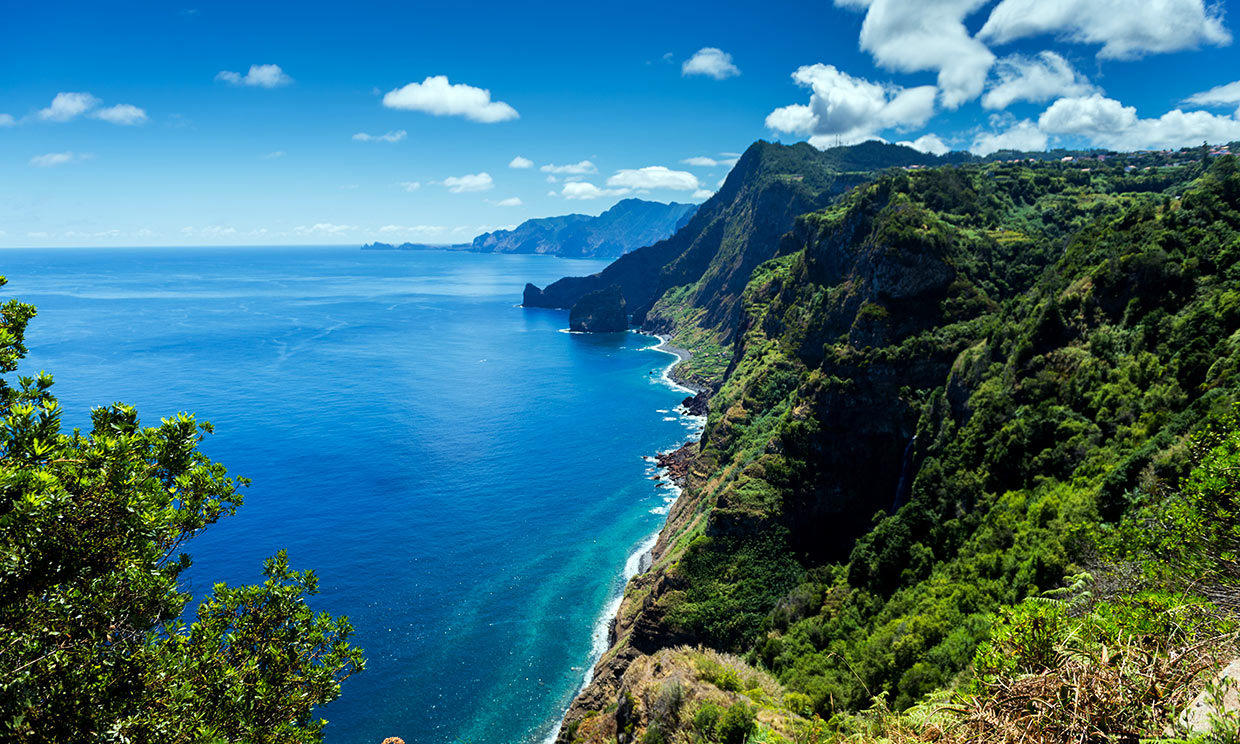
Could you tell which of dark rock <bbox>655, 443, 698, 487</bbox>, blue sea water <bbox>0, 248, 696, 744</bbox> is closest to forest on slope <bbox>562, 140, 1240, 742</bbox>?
dark rock <bbox>655, 443, 698, 487</bbox>

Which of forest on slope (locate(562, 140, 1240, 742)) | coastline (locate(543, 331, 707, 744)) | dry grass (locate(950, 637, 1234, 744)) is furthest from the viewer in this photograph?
coastline (locate(543, 331, 707, 744))

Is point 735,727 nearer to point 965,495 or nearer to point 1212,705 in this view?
point 1212,705

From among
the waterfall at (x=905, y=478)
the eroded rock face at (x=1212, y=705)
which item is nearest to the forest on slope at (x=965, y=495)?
the eroded rock face at (x=1212, y=705)

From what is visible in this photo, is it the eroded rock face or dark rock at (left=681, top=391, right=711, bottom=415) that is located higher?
the eroded rock face

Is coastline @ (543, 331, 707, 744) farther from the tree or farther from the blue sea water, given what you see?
the tree

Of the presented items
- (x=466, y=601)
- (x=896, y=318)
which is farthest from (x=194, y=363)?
(x=896, y=318)

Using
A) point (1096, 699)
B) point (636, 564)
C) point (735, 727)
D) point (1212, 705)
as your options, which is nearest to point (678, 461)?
point (636, 564)

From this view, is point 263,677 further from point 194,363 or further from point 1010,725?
point 194,363
